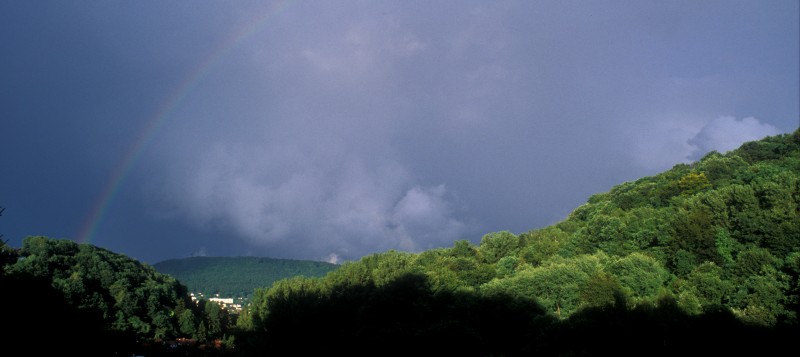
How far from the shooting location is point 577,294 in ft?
166

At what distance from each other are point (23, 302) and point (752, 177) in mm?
90777

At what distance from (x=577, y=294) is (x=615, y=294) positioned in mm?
7382

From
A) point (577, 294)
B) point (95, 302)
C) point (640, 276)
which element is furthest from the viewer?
point (95, 302)

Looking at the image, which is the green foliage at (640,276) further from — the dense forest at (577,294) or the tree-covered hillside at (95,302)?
the tree-covered hillside at (95,302)

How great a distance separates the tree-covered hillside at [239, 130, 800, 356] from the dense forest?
0.14m

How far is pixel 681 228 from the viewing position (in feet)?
177

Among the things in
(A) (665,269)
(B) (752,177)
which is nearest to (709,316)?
(A) (665,269)

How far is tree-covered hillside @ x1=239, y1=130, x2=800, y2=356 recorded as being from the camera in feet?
112

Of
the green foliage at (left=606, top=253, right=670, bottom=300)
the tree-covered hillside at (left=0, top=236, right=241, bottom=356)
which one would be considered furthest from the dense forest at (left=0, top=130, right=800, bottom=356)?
the tree-covered hillside at (left=0, top=236, right=241, bottom=356)

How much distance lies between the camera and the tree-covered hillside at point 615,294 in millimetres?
34000

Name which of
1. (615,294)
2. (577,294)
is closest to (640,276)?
(577,294)

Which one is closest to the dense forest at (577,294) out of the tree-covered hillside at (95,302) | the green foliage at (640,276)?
the green foliage at (640,276)

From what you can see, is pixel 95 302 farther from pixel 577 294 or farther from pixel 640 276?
pixel 640 276

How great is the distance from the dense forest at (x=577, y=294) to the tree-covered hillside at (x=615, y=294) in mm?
135
